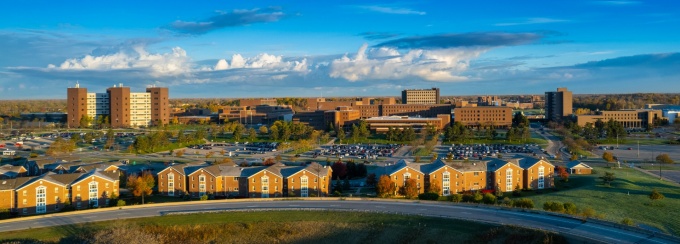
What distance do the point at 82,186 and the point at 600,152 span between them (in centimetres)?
4542

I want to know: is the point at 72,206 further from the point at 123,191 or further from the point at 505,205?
the point at 505,205

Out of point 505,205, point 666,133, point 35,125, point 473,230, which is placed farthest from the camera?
point 35,125

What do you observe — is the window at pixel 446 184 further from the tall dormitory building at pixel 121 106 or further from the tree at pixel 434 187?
the tall dormitory building at pixel 121 106

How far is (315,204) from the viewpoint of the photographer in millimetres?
23391

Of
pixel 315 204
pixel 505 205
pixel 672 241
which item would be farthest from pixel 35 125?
pixel 672 241

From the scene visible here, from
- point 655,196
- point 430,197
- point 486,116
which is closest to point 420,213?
point 430,197

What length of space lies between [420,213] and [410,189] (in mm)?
6031

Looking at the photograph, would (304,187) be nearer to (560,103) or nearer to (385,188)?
(385,188)

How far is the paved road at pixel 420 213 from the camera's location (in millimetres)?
16859

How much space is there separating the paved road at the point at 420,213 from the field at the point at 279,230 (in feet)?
2.73

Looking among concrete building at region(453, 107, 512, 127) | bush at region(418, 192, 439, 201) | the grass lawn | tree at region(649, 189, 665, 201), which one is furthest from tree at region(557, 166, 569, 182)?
concrete building at region(453, 107, 512, 127)

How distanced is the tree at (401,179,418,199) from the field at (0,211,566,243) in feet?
20.4

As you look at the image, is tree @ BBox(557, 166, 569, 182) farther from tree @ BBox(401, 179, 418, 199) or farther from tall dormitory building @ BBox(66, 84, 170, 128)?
tall dormitory building @ BBox(66, 84, 170, 128)

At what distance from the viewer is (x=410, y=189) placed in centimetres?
2723
